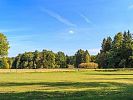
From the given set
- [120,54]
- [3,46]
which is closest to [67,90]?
[3,46]

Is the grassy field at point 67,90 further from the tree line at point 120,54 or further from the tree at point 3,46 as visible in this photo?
the tree line at point 120,54

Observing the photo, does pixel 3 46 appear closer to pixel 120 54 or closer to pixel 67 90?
pixel 120 54

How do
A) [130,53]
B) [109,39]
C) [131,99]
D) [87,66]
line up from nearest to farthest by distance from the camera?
[131,99] < [130,53] < [87,66] < [109,39]

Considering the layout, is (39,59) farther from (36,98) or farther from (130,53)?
(36,98)

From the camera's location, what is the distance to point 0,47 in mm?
134875

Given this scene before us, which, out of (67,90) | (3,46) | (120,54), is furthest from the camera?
(120,54)

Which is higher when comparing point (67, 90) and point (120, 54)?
point (120, 54)

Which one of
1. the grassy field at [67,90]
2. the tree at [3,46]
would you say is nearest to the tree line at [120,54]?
the tree at [3,46]

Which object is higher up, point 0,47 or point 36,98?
point 0,47

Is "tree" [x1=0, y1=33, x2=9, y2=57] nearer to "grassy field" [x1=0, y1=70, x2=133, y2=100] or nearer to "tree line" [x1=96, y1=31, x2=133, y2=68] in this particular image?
"tree line" [x1=96, y1=31, x2=133, y2=68]

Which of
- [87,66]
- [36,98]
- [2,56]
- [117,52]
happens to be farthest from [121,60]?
[36,98]

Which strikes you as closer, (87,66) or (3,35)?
(3,35)

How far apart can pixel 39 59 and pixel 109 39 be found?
129 ft

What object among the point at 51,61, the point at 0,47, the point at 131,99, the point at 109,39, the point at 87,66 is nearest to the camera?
the point at 131,99
